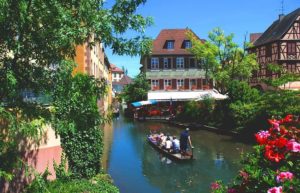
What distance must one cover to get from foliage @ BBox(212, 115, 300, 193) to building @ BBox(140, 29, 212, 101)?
54282mm

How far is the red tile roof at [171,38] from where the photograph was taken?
211 ft

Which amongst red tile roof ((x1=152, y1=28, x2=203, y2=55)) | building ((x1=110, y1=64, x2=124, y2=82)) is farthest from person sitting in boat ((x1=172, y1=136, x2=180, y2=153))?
building ((x1=110, y1=64, x2=124, y2=82))

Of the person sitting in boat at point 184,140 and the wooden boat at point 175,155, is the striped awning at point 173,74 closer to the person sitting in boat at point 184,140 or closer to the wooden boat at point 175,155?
the wooden boat at point 175,155

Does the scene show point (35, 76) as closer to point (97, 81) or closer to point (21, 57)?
point (21, 57)

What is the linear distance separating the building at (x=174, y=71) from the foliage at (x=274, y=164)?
54.3 m

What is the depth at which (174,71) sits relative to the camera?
2516 inches

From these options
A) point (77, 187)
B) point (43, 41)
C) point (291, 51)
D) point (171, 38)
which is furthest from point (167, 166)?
point (171, 38)

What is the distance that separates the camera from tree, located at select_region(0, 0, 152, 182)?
26.3 feet

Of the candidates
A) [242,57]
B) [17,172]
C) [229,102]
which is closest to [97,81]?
[17,172]

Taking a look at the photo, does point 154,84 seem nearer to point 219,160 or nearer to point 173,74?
point 173,74

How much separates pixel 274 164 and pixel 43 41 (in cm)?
464

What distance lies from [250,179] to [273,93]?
29.0 m

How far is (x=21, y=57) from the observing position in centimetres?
861

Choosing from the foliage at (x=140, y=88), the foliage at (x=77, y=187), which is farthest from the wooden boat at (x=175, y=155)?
the foliage at (x=140, y=88)
